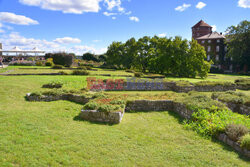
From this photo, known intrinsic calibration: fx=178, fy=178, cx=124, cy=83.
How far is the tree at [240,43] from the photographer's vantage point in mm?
46341

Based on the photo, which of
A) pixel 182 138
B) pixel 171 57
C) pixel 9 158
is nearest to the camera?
pixel 9 158

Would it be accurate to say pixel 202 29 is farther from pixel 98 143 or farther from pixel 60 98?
pixel 98 143

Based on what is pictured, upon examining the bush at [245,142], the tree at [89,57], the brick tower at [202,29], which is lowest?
the bush at [245,142]

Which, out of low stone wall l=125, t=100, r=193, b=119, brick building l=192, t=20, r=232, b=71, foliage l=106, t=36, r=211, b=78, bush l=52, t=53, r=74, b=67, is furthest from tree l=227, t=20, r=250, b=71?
low stone wall l=125, t=100, r=193, b=119

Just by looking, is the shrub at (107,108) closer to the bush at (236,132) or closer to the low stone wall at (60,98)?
the low stone wall at (60,98)

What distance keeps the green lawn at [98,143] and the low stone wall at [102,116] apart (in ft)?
1.13

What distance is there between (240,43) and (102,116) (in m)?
51.5

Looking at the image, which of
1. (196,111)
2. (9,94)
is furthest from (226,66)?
(9,94)

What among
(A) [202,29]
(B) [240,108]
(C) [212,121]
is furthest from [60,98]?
(A) [202,29]

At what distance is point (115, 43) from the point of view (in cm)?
4188

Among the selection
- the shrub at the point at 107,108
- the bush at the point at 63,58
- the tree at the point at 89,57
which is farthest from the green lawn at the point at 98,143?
the tree at the point at 89,57

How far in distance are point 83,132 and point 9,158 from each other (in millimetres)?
2435

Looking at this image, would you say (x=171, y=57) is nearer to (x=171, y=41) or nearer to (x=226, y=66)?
(x=171, y=41)

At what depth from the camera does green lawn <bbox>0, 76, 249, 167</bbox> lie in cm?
487
